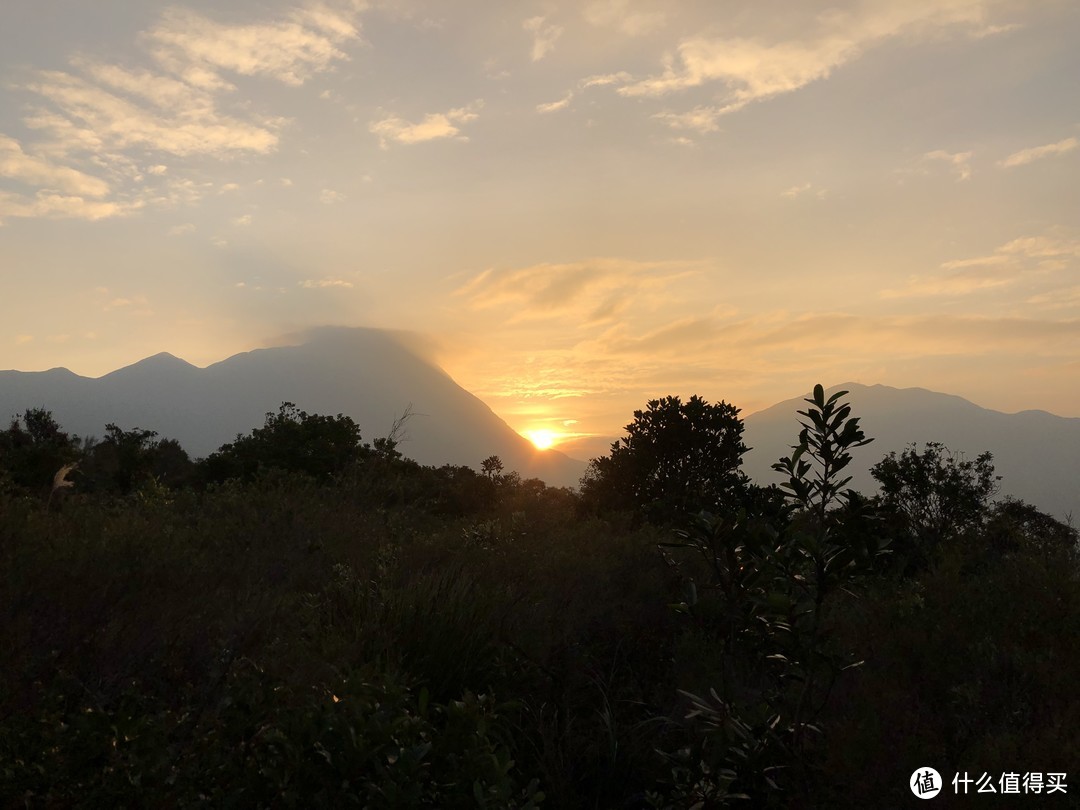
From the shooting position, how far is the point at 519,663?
5535 mm

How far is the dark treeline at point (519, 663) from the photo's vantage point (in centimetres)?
332

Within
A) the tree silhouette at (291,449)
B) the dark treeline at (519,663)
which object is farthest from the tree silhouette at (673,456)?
the tree silhouette at (291,449)

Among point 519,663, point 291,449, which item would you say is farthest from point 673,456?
point 291,449

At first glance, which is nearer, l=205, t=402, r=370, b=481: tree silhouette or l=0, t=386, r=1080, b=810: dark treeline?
l=0, t=386, r=1080, b=810: dark treeline

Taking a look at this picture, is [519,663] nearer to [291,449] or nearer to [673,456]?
[673,456]

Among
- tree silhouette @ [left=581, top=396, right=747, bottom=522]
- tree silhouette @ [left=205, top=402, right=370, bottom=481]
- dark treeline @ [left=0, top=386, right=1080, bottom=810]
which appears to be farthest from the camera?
tree silhouette @ [left=205, top=402, right=370, bottom=481]

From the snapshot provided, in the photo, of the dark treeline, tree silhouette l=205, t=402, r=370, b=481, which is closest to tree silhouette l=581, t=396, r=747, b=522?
the dark treeline

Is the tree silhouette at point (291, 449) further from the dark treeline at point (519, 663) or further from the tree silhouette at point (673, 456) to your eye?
the dark treeline at point (519, 663)

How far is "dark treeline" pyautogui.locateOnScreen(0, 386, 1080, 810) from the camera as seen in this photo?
332 centimetres

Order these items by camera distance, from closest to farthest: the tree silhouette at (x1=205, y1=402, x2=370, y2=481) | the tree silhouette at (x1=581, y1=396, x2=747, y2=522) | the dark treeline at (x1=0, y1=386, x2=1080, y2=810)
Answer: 1. the dark treeline at (x1=0, y1=386, x2=1080, y2=810)
2. the tree silhouette at (x1=581, y1=396, x2=747, y2=522)
3. the tree silhouette at (x1=205, y1=402, x2=370, y2=481)

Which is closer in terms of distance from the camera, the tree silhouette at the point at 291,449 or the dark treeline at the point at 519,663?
the dark treeline at the point at 519,663

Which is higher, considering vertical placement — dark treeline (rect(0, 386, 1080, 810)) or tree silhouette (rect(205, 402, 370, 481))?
tree silhouette (rect(205, 402, 370, 481))

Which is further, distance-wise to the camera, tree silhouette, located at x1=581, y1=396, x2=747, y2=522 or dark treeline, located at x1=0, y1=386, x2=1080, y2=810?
tree silhouette, located at x1=581, y1=396, x2=747, y2=522

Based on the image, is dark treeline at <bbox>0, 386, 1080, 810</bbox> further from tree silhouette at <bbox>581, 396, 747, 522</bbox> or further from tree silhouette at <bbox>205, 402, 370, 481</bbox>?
tree silhouette at <bbox>205, 402, 370, 481</bbox>
